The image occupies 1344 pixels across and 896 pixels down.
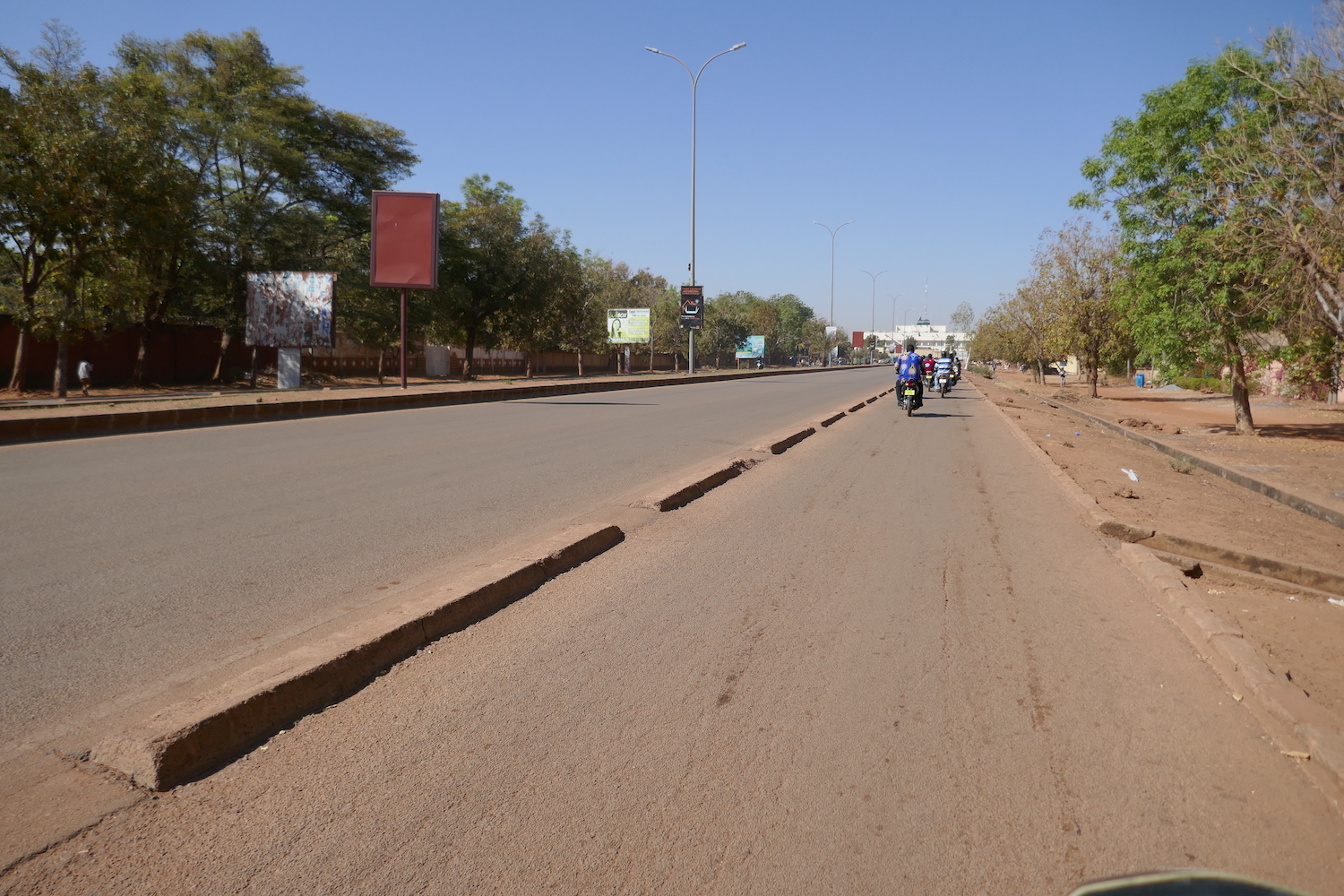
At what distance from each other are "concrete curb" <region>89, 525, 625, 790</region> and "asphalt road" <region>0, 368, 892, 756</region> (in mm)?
459

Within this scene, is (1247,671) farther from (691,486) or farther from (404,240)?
(404,240)

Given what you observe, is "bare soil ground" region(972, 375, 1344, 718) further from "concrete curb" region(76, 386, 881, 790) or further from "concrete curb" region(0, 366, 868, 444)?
"concrete curb" region(0, 366, 868, 444)

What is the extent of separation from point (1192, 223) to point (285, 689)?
Answer: 18.5 metres

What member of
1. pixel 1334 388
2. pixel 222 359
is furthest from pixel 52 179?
pixel 1334 388

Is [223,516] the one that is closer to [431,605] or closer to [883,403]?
[431,605]

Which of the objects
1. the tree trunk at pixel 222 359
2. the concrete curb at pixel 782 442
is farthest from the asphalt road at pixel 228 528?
the tree trunk at pixel 222 359

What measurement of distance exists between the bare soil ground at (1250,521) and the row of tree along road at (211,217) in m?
26.2

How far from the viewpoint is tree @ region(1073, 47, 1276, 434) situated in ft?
51.8

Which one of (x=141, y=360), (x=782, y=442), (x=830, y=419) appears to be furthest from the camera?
(x=141, y=360)

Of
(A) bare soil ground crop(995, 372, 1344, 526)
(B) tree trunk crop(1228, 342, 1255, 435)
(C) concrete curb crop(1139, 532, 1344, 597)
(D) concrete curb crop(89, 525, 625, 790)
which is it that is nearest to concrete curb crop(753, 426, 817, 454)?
(C) concrete curb crop(1139, 532, 1344, 597)

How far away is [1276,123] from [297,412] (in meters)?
18.7

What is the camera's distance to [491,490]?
330 inches

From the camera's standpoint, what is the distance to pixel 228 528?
6.31m

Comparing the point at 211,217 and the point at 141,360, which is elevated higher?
the point at 211,217
